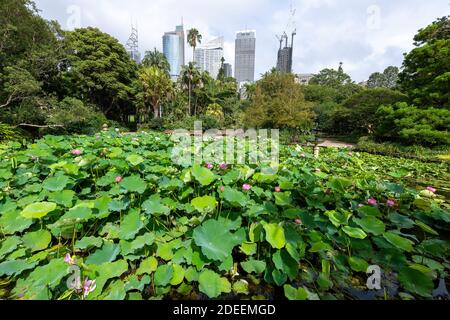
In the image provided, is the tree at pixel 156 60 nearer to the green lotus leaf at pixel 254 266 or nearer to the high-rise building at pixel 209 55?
the green lotus leaf at pixel 254 266

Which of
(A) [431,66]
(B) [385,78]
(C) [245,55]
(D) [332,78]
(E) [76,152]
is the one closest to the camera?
(E) [76,152]

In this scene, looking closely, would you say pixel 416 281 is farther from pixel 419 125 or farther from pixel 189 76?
pixel 189 76

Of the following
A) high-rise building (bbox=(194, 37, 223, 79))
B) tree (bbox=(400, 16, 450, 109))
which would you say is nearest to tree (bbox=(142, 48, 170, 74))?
tree (bbox=(400, 16, 450, 109))

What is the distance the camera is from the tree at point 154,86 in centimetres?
1781

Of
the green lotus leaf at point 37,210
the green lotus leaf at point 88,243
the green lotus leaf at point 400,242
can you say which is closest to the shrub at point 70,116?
the green lotus leaf at point 37,210

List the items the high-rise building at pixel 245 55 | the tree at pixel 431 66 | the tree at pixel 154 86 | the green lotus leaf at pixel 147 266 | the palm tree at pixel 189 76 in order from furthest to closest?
the high-rise building at pixel 245 55
the palm tree at pixel 189 76
the tree at pixel 154 86
the tree at pixel 431 66
the green lotus leaf at pixel 147 266

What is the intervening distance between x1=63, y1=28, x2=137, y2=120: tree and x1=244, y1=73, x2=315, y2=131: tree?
10642 mm

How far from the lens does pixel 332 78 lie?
36.5 meters

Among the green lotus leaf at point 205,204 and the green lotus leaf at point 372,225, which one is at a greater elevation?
the green lotus leaf at point 205,204

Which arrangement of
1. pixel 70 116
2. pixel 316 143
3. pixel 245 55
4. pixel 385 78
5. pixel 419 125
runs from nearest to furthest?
pixel 70 116
pixel 316 143
pixel 419 125
pixel 385 78
pixel 245 55

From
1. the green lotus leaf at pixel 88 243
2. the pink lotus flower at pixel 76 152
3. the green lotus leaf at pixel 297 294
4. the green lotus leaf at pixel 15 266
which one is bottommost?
the green lotus leaf at pixel 297 294

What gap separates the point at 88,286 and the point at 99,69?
18.1m

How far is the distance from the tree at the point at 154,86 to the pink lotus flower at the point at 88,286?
18599 mm

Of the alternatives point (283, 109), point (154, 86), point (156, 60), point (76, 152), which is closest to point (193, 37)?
point (156, 60)
